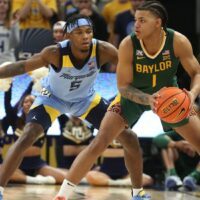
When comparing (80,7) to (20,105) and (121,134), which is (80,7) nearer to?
(20,105)

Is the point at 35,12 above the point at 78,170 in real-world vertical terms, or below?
above

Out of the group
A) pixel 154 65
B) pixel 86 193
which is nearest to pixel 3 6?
pixel 86 193

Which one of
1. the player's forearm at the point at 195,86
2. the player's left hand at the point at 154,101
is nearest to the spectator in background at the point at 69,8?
the player's forearm at the point at 195,86

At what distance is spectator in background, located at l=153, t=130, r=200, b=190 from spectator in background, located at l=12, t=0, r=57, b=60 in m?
2.13

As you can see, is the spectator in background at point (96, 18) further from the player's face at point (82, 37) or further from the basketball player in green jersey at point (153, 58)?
the basketball player in green jersey at point (153, 58)

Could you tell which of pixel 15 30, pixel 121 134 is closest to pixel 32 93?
pixel 15 30

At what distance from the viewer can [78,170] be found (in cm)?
543

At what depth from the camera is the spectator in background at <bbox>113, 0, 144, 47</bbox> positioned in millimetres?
9281

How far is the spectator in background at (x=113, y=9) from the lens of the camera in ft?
30.8

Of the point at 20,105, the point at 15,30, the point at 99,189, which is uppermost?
the point at 15,30

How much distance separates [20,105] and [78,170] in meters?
3.53

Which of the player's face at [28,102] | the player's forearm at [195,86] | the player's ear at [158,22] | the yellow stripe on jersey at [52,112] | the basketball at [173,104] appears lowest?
the player's face at [28,102]

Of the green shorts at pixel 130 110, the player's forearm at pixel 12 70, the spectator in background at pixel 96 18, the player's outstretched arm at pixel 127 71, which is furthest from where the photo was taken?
the spectator in background at pixel 96 18

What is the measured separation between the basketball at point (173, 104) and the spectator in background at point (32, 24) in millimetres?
4070
